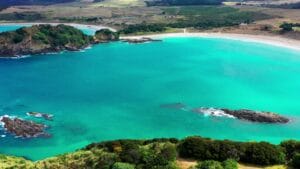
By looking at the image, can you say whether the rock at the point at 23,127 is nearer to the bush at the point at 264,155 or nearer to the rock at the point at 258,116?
the rock at the point at 258,116

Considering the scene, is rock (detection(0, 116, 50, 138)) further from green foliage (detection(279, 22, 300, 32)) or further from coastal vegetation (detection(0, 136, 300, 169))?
green foliage (detection(279, 22, 300, 32))

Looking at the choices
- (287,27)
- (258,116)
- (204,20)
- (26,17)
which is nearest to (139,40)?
(204,20)

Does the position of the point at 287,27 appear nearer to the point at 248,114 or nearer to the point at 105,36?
the point at 105,36

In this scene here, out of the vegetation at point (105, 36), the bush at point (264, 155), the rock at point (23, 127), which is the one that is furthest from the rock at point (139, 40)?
the bush at point (264, 155)

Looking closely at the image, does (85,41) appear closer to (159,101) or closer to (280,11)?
(159,101)

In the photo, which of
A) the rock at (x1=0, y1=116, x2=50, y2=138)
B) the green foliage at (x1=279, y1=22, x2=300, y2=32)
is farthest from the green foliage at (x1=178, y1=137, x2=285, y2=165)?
the green foliage at (x1=279, y1=22, x2=300, y2=32)
